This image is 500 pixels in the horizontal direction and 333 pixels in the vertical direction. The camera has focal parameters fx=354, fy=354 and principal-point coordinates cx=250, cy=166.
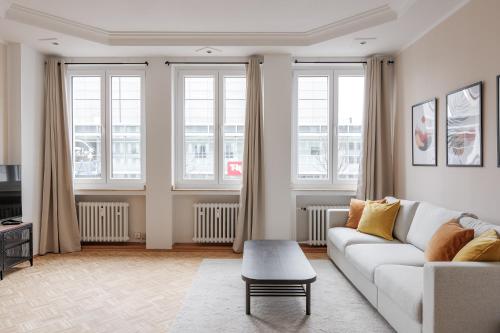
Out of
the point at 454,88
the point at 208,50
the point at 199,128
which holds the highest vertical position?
the point at 208,50

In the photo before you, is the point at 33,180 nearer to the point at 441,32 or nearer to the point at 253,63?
the point at 253,63

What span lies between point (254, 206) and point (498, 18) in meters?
3.27

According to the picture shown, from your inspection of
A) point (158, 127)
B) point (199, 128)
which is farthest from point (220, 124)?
point (158, 127)

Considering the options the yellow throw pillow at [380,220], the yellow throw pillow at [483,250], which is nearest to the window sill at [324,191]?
the yellow throw pillow at [380,220]

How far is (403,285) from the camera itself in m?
2.41

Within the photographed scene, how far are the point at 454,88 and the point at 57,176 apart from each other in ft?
16.2

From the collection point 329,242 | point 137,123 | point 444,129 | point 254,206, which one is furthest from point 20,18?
point 444,129

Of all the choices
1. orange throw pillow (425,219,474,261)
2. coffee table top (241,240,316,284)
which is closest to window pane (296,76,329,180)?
coffee table top (241,240,316,284)

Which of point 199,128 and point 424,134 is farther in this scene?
point 199,128

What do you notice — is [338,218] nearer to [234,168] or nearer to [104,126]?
[234,168]

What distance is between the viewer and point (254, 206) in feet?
15.9

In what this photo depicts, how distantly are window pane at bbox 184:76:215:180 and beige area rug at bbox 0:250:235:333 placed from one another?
4.07 ft

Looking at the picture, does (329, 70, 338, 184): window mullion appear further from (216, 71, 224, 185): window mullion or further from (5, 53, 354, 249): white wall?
(216, 71, 224, 185): window mullion

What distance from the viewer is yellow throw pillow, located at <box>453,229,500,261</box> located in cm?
222
